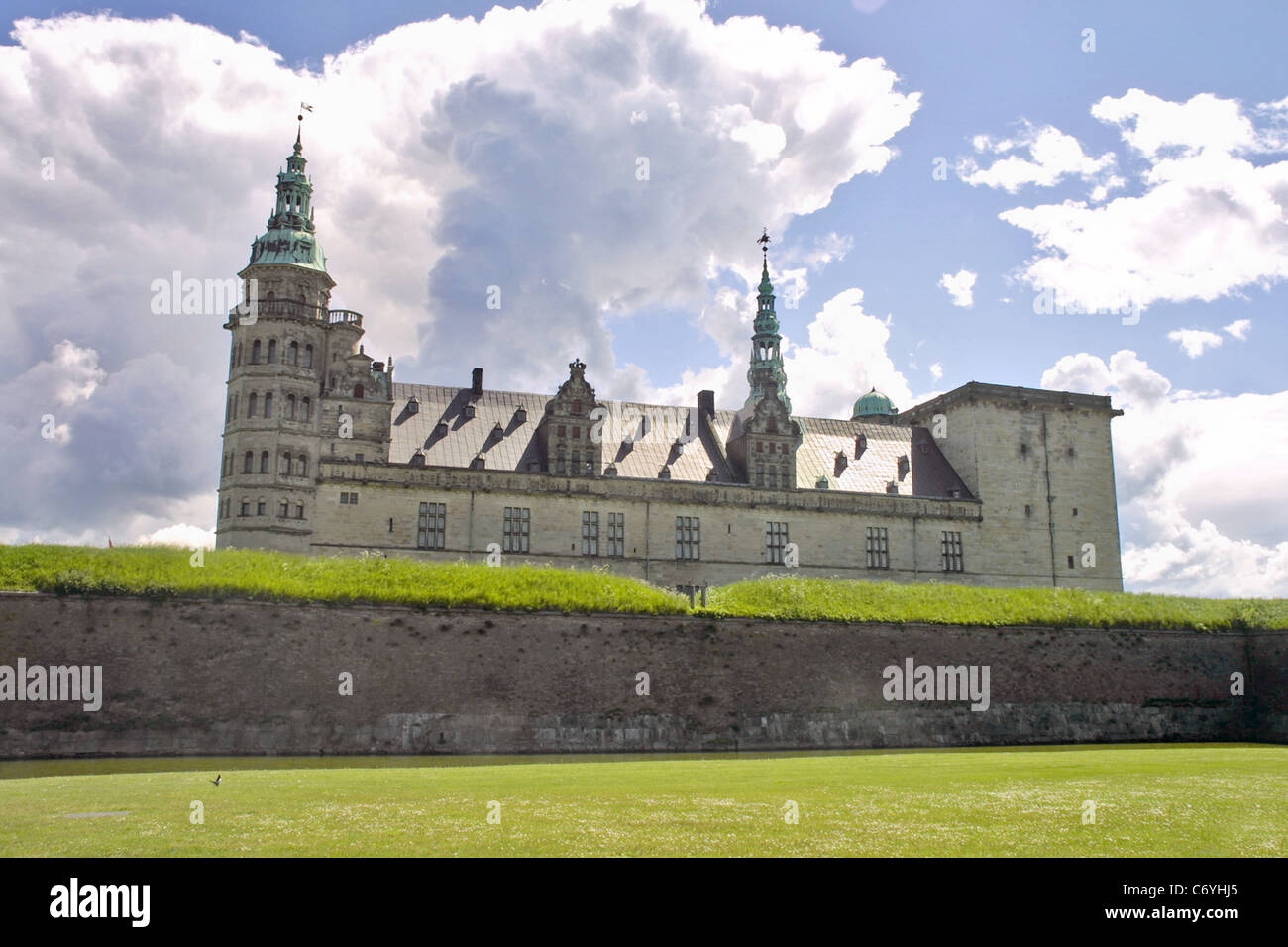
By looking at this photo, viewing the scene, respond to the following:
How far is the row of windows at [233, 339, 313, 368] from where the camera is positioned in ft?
147

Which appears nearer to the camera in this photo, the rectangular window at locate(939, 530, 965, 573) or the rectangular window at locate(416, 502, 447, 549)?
the rectangular window at locate(416, 502, 447, 549)

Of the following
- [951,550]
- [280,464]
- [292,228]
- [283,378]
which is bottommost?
[951,550]

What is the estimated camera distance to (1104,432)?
5919cm

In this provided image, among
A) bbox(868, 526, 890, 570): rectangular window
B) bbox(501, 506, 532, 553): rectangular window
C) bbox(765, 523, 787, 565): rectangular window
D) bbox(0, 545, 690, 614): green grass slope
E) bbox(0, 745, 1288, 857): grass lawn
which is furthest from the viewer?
bbox(868, 526, 890, 570): rectangular window

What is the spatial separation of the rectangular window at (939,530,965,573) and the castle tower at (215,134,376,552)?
28414mm

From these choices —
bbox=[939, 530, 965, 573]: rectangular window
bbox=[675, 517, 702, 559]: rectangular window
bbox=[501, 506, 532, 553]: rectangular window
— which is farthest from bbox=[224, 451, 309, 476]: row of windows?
bbox=[939, 530, 965, 573]: rectangular window

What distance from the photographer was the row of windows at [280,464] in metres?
43.6

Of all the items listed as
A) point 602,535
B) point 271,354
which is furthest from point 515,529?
point 271,354

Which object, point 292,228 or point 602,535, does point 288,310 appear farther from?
point 602,535

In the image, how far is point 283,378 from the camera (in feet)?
146

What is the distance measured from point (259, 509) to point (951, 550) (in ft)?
110

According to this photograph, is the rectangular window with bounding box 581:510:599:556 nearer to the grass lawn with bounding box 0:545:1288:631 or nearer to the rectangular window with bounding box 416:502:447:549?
the rectangular window with bounding box 416:502:447:549

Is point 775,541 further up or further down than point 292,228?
further down
